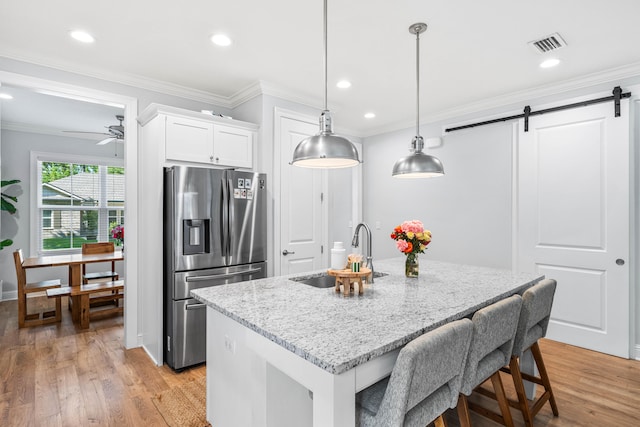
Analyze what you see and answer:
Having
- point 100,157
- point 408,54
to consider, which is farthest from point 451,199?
point 100,157

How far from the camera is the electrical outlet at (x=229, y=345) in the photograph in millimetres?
1730

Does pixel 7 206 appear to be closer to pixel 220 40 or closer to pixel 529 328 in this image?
pixel 220 40

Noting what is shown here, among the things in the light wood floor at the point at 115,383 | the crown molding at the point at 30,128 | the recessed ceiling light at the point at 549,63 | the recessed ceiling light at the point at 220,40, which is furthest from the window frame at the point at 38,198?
the recessed ceiling light at the point at 549,63

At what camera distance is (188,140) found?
3.09 metres

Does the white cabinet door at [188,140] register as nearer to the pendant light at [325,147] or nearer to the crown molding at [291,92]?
the crown molding at [291,92]

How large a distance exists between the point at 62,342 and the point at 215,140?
2.55 metres

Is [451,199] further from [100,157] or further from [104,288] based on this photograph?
[100,157]

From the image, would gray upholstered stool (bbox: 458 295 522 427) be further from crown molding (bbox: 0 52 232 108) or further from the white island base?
crown molding (bbox: 0 52 232 108)

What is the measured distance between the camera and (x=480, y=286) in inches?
83.4

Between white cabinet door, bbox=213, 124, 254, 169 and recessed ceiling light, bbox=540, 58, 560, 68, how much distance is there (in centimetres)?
273

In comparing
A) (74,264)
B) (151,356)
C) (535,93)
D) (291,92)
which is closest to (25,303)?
(74,264)

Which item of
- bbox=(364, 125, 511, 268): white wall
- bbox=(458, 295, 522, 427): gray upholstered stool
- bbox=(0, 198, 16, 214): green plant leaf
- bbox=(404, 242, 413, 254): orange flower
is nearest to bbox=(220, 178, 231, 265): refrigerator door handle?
bbox=(404, 242, 413, 254): orange flower

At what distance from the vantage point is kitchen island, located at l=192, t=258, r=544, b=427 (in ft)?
3.77

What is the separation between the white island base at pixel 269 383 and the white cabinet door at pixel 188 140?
1.68 m
